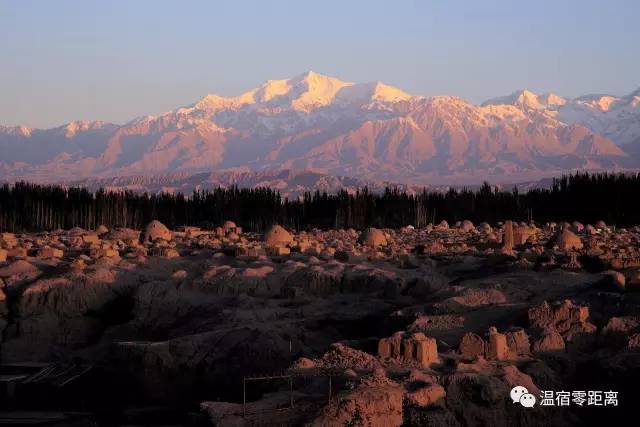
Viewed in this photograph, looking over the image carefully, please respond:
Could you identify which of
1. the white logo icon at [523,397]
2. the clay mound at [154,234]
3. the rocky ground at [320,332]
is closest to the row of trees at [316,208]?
the clay mound at [154,234]

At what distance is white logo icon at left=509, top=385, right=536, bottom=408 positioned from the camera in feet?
63.6

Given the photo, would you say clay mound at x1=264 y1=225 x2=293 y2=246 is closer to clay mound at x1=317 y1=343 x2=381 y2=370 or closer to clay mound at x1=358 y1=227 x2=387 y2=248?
clay mound at x1=358 y1=227 x2=387 y2=248

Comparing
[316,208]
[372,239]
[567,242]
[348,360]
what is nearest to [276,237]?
[372,239]

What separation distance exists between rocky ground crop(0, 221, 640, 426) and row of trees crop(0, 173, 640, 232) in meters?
31.0

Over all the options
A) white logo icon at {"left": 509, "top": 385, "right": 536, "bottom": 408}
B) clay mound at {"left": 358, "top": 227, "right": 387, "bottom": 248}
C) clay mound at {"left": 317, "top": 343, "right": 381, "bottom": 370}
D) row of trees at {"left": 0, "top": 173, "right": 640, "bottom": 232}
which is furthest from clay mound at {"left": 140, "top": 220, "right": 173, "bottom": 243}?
white logo icon at {"left": 509, "top": 385, "right": 536, "bottom": 408}

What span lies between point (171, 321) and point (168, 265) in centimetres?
702

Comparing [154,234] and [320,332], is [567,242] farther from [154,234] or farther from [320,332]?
[154,234]

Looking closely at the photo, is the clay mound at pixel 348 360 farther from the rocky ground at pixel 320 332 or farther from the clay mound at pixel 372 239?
the clay mound at pixel 372 239

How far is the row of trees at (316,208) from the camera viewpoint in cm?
7281

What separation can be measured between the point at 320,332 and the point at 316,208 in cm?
5531

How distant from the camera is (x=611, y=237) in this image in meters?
47.8

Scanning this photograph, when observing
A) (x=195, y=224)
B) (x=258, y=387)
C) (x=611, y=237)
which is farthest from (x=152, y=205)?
(x=258, y=387)

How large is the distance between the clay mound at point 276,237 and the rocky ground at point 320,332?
3.16 m

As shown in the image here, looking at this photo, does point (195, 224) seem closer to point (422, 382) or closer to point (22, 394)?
point (22, 394)
